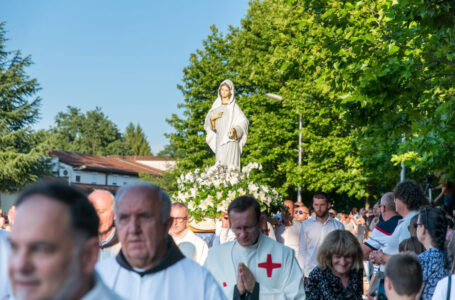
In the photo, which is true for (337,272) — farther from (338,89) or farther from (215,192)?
(338,89)

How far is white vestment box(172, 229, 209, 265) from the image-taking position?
637 cm

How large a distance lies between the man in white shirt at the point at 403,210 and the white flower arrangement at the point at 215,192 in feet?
8.09

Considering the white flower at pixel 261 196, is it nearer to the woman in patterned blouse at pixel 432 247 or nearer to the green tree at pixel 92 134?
the woman in patterned blouse at pixel 432 247

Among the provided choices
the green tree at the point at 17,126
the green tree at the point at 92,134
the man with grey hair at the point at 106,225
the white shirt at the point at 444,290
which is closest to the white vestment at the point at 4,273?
the man with grey hair at the point at 106,225

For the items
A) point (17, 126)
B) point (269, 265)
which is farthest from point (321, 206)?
point (17, 126)

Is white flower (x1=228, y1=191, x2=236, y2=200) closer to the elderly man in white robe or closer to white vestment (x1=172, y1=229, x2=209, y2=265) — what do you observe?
white vestment (x1=172, y1=229, x2=209, y2=265)

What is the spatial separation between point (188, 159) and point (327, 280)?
29.2 m

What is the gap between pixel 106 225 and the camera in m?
4.98

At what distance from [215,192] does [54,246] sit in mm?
7003

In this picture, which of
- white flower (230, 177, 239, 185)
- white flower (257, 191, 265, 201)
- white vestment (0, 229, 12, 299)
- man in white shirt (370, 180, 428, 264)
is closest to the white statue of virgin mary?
white flower (230, 177, 239, 185)

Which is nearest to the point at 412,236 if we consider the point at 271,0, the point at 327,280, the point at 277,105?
the point at 327,280

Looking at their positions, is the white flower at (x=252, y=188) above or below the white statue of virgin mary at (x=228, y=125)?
below

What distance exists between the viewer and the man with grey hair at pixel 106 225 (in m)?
4.88

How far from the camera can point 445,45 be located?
891 centimetres
